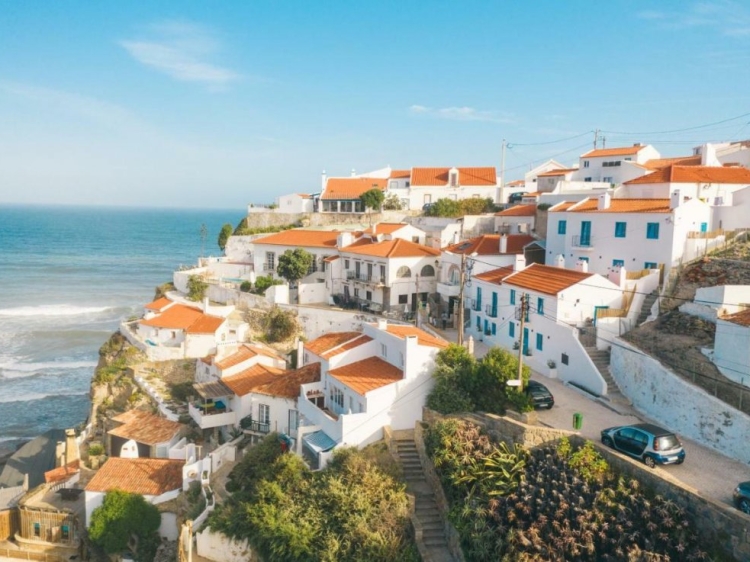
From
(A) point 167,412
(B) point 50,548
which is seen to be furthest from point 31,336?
(B) point 50,548

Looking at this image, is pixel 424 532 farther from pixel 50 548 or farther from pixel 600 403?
pixel 50 548

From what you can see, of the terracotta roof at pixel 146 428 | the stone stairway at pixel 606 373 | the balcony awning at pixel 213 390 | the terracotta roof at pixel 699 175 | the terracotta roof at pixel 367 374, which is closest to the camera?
the stone stairway at pixel 606 373

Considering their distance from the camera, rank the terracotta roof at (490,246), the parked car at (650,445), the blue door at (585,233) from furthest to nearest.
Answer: the terracotta roof at (490,246), the blue door at (585,233), the parked car at (650,445)

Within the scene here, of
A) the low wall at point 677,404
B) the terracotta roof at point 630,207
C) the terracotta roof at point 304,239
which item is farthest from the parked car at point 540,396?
the terracotta roof at point 304,239

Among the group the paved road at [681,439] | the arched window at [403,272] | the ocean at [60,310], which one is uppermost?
the arched window at [403,272]

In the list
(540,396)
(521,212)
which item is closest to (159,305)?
(521,212)

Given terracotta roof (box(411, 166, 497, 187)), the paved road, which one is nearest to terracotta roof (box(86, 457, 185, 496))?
the paved road

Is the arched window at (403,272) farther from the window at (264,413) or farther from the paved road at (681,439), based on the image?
the window at (264,413)
